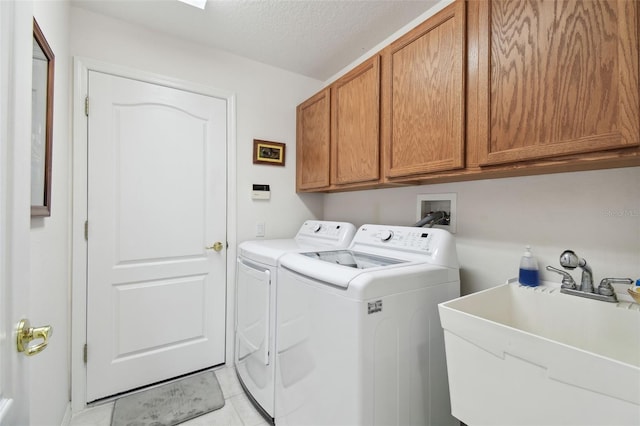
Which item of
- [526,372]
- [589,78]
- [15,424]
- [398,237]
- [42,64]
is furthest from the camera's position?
[398,237]

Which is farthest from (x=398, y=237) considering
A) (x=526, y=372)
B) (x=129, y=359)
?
(x=129, y=359)

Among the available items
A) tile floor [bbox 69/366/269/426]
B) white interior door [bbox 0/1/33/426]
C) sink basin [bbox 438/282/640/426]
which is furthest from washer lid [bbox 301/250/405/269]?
white interior door [bbox 0/1/33/426]

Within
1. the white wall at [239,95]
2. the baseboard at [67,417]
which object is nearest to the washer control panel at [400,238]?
the white wall at [239,95]

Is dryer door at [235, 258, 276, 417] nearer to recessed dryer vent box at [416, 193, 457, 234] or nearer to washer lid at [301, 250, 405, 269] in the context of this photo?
washer lid at [301, 250, 405, 269]

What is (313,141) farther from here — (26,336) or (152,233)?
(26,336)

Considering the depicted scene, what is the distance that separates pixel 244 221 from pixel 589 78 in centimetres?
206

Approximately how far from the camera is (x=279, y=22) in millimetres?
1827

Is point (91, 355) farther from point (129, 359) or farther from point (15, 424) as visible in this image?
point (15, 424)

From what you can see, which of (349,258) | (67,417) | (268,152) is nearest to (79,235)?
(67,417)

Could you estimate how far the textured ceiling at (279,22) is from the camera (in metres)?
1.68

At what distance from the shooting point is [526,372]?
76 cm

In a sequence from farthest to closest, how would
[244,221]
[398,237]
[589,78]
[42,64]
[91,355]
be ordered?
1. [244,221]
2. [91,355]
3. [398,237]
4. [42,64]
5. [589,78]

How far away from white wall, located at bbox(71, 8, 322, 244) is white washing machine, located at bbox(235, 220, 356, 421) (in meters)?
0.45

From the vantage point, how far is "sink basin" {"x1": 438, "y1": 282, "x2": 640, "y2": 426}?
2.10 ft
